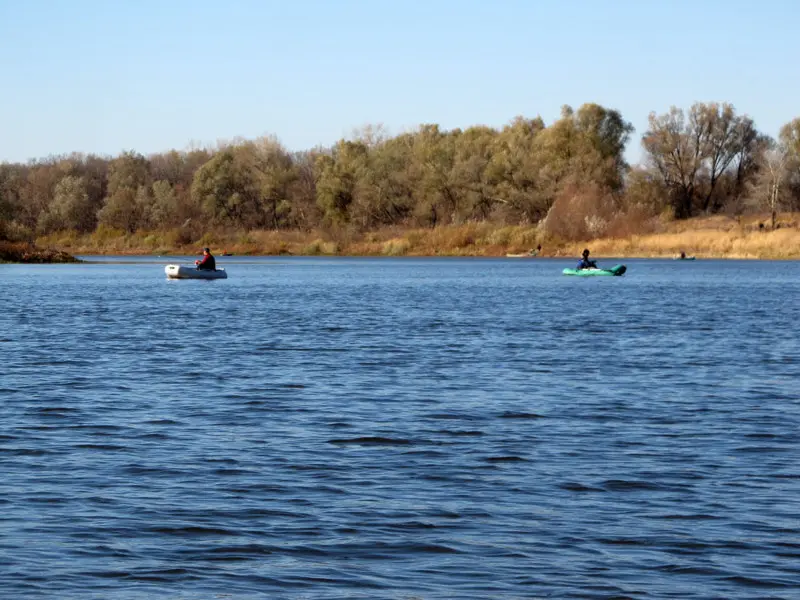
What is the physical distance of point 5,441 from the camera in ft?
55.3

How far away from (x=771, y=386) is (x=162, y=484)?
519 inches

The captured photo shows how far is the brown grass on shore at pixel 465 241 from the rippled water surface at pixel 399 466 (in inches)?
3136

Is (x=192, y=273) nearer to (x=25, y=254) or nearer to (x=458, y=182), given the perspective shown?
(x=25, y=254)

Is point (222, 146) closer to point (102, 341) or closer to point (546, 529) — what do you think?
point (102, 341)

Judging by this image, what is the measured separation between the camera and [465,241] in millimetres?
134000

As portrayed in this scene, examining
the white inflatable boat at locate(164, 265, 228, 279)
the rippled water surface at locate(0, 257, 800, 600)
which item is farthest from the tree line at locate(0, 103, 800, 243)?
the rippled water surface at locate(0, 257, 800, 600)

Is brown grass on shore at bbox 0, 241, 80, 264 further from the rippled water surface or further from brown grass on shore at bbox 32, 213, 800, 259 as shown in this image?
the rippled water surface

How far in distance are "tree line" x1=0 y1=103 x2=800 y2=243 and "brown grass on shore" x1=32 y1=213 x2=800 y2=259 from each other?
2.29m

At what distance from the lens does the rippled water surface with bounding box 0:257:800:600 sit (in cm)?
1060

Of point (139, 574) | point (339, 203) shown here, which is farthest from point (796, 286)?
point (339, 203)

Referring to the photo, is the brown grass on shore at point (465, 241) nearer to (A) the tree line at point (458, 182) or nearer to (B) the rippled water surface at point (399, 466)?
(A) the tree line at point (458, 182)

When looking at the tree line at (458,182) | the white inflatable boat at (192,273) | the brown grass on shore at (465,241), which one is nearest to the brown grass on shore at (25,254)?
the tree line at (458,182)

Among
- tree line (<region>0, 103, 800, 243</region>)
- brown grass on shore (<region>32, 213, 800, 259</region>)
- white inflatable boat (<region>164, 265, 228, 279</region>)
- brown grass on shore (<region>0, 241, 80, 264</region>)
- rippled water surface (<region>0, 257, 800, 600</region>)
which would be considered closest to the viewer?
rippled water surface (<region>0, 257, 800, 600</region>)

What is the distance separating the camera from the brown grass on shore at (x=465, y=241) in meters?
114
